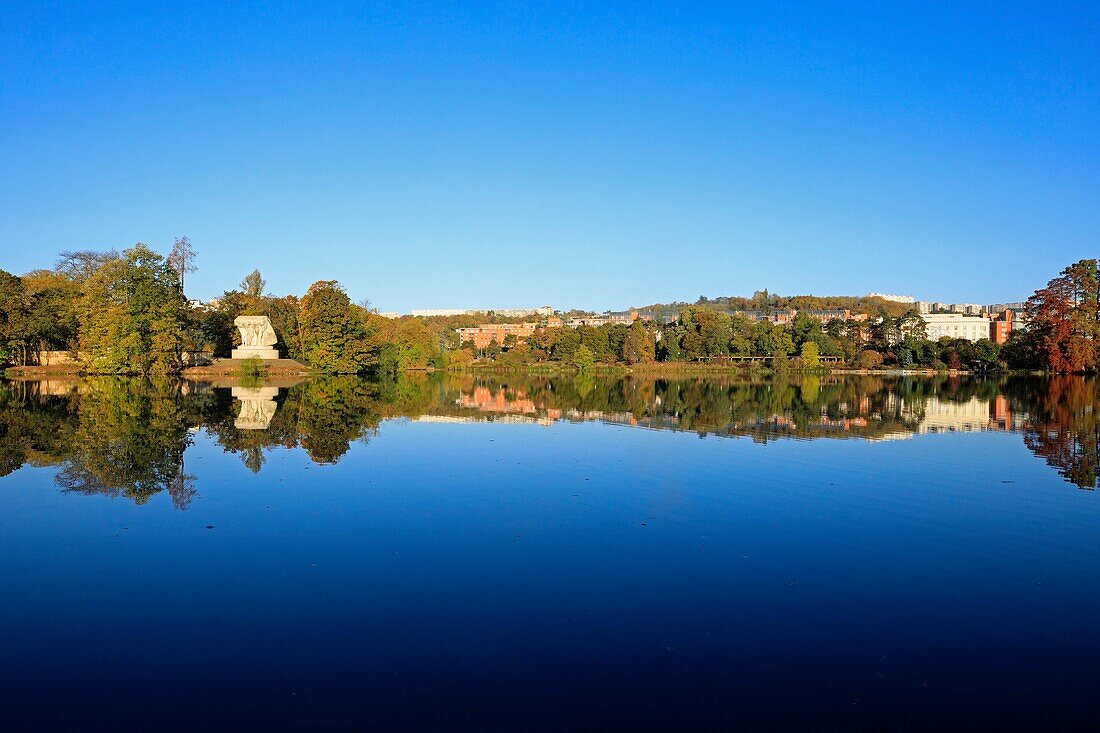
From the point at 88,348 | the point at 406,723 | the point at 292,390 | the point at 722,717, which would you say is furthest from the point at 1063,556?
the point at 88,348

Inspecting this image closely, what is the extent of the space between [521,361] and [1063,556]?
81303 millimetres

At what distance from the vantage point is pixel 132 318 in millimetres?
49094

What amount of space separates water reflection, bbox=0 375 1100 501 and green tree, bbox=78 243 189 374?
598 centimetres

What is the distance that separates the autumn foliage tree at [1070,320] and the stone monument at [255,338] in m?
56.0

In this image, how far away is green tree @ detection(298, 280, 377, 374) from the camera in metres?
58.6

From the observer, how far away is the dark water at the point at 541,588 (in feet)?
18.0

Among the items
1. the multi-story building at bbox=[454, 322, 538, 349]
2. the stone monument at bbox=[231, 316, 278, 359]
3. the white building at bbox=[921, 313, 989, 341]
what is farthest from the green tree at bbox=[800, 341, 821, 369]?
the multi-story building at bbox=[454, 322, 538, 349]

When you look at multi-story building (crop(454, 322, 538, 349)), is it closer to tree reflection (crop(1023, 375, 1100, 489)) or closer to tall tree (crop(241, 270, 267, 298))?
tall tree (crop(241, 270, 267, 298))

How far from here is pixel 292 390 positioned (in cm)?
3928

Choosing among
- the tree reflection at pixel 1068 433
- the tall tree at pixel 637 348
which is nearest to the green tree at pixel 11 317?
the tree reflection at pixel 1068 433

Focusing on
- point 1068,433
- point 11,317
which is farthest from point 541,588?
point 11,317

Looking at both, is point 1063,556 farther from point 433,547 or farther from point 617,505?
point 433,547

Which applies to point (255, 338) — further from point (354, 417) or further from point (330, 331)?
point (354, 417)

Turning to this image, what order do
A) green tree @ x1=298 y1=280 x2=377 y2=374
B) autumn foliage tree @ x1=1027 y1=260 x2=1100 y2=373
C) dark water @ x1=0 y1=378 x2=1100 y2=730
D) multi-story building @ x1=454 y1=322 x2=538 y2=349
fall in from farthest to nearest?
multi-story building @ x1=454 y1=322 x2=538 y2=349, green tree @ x1=298 y1=280 x2=377 y2=374, autumn foliage tree @ x1=1027 y1=260 x2=1100 y2=373, dark water @ x1=0 y1=378 x2=1100 y2=730
